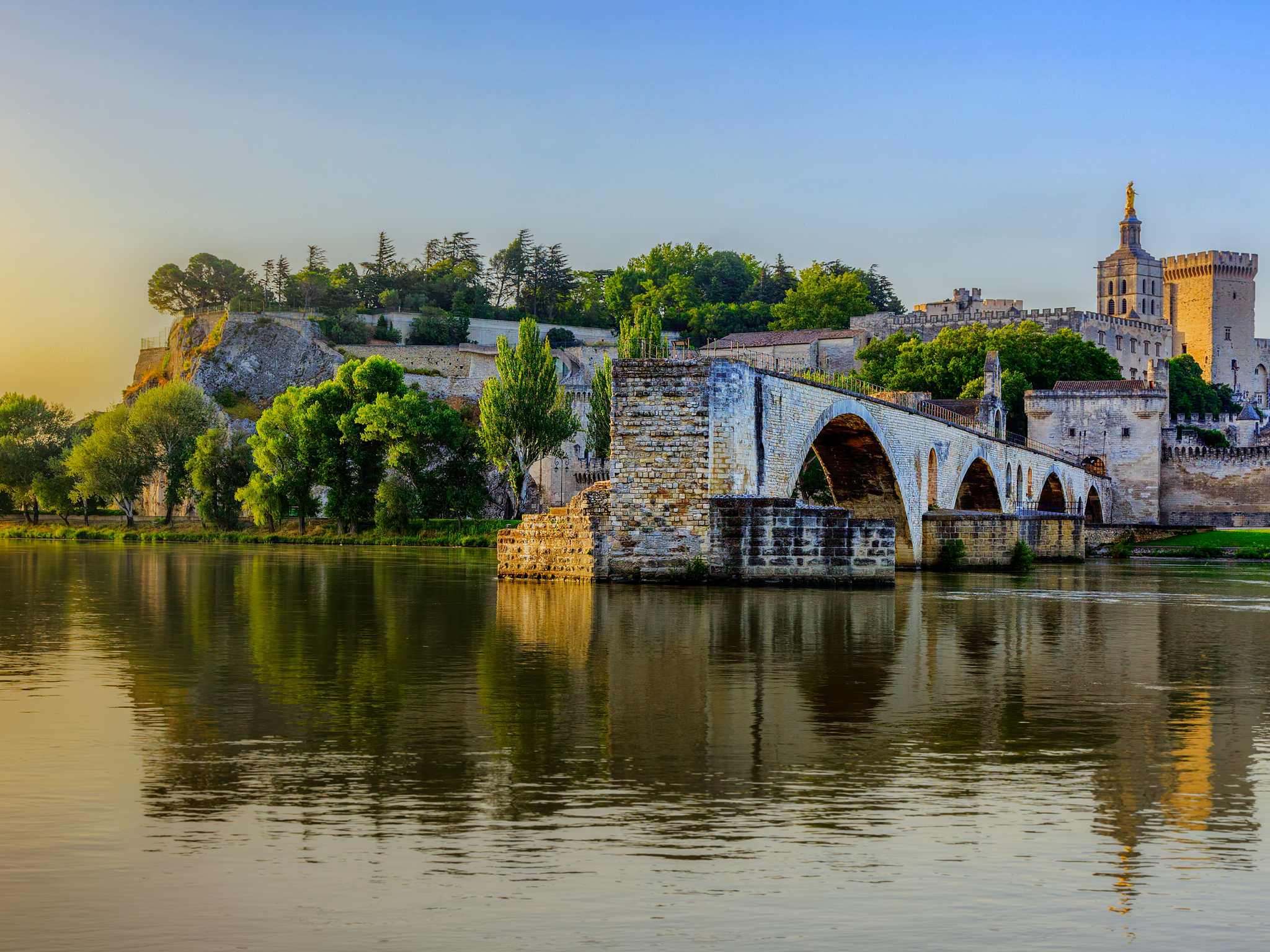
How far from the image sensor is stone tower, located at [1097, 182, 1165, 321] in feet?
368

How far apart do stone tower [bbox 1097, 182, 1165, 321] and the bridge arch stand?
83.0 m

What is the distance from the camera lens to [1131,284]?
11231 centimetres

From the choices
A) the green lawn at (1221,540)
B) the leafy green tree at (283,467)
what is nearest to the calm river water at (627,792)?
the leafy green tree at (283,467)

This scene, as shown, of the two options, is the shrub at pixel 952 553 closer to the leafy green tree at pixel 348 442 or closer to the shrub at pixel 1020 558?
the shrub at pixel 1020 558

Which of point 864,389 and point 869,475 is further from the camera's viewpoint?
point 864,389

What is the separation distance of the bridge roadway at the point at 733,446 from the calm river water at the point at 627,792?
943 cm

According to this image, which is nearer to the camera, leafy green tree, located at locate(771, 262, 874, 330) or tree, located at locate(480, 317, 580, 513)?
tree, located at locate(480, 317, 580, 513)

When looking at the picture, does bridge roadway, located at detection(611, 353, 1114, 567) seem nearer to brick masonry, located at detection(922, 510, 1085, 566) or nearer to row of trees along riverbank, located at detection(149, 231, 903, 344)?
brick masonry, located at detection(922, 510, 1085, 566)

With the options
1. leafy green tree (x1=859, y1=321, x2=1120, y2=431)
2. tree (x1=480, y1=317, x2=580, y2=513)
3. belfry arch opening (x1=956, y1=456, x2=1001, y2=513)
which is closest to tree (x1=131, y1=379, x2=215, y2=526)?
tree (x1=480, y1=317, x2=580, y2=513)

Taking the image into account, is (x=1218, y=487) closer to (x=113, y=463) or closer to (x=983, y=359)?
(x=983, y=359)

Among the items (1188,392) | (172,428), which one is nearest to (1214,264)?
(1188,392)

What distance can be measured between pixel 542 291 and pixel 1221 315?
5595 centimetres

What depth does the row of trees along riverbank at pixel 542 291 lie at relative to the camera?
95812mm

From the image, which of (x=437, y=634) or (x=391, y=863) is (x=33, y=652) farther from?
(x=391, y=863)
